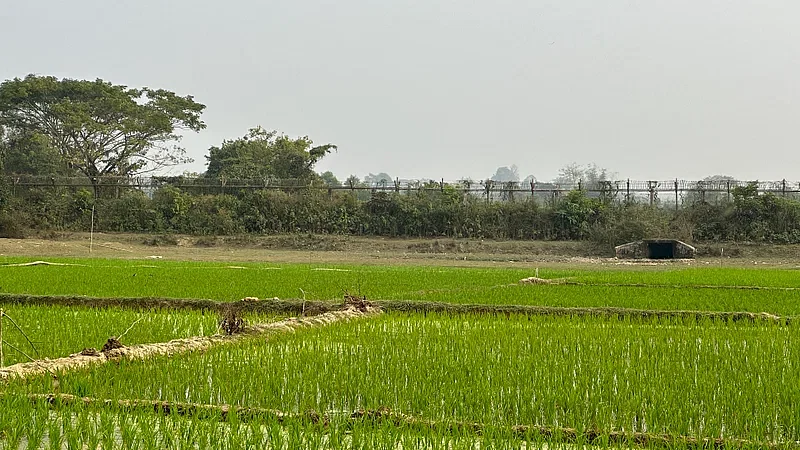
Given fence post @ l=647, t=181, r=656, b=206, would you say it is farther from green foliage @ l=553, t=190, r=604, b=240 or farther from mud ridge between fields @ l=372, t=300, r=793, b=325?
mud ridge between fields @ l=372, t=300, r=793, b=325

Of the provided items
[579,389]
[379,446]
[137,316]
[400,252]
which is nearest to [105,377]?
[379,446]

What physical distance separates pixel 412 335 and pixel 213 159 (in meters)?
30.2

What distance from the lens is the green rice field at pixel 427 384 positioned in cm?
424

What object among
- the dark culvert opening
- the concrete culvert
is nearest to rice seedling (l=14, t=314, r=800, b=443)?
the concrete culvert

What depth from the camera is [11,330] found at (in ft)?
27.3

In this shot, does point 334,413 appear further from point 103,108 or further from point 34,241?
point 103,108

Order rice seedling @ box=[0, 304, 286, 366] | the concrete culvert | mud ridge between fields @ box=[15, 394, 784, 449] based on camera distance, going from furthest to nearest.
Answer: the concrete culvert
rice seedling @ box=[0, 304, 286, 366]
mud ridge between fields @ box=[15, 394, 784, 449]

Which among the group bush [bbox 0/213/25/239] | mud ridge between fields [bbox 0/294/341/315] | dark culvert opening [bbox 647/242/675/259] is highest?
bush [bbox 0/213/25/239]

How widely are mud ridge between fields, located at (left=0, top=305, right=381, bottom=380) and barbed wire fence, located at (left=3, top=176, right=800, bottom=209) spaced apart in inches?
939

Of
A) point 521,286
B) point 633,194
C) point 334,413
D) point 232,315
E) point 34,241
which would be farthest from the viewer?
point 633,194

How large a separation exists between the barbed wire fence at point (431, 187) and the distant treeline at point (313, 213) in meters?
0.36

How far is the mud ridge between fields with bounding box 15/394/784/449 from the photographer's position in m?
4.17

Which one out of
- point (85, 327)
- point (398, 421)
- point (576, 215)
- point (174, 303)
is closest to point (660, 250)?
point (576, 215)

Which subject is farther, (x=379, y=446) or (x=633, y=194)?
(x=633, y=194)
